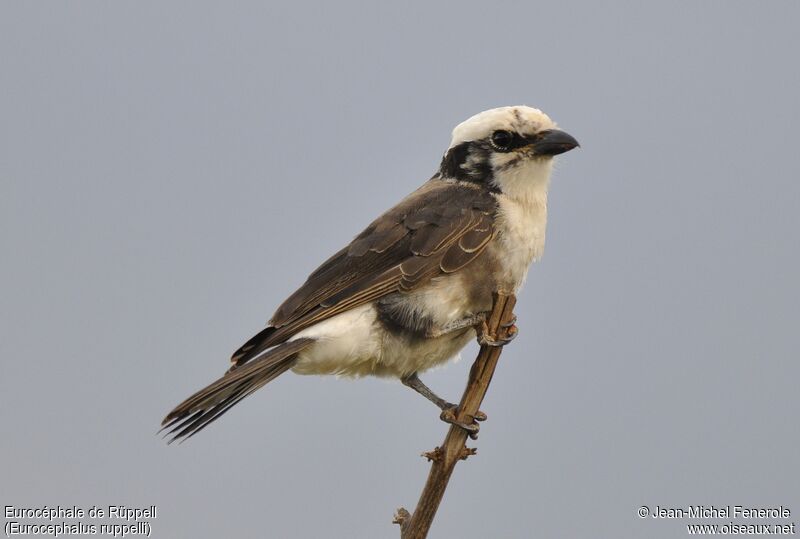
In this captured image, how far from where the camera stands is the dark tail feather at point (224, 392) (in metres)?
5.16

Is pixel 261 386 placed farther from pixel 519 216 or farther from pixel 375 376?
pixel 519 216

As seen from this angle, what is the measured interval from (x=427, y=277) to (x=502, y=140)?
1.08 meters

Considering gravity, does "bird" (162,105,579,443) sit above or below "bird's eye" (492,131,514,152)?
below

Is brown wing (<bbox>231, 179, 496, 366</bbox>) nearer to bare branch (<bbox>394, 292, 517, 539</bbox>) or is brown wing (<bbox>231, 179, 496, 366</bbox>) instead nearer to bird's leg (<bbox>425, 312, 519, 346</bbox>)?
bird's leg (<bbox>425, 312, 519, 346</bbox>)

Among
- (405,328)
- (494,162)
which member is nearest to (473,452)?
(405,328)

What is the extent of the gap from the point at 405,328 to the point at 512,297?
2.21 ft

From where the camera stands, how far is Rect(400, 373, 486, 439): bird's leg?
534cm

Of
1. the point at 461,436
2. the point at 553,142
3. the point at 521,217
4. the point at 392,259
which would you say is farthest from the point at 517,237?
the point at 461,436

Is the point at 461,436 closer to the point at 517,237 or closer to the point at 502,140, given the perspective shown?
the point at 517,237

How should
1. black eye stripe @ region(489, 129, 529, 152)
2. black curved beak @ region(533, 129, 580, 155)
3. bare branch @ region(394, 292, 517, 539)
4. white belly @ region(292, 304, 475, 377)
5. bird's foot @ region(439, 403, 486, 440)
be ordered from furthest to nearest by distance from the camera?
black eye stripe @ region(489, 129, 529, 152)
black curved beak @ region(533, 129, 580, 155)
white belly @ region(292, 304, 475, 377)
bird's foot @ region(439, 403, 486, 440)
bare branch @ region(394, 292, 517, 539)

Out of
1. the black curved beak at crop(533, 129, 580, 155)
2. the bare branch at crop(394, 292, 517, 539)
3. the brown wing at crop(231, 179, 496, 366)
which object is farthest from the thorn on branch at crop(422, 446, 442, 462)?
the black curved beak at crop(533, 129, 580, 155)

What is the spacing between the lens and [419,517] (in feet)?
16.6

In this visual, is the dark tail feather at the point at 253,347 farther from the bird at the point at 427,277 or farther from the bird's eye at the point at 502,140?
the bird's eye at the point at 502,140

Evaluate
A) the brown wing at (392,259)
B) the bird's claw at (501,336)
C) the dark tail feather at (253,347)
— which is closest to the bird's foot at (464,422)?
the bird's claw at (501,336)
